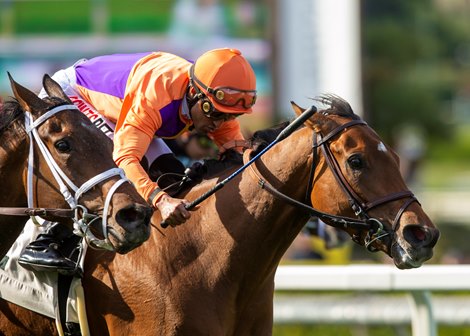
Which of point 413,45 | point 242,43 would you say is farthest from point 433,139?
point 242,43

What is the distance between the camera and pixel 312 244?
9.43 m

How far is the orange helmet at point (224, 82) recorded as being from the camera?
16.1 ft

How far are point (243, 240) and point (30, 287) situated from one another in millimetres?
999

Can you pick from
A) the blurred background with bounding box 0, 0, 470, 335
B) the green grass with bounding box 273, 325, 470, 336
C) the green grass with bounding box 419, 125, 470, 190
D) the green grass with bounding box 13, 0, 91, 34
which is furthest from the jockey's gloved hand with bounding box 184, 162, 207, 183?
the green grass with bounding box 419, 125, 470, 190

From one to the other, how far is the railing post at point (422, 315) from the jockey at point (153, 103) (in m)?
1.34

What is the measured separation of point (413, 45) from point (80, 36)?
1593cm

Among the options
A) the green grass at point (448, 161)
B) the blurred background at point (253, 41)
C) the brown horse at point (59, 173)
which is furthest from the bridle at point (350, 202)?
the green grass at point (448, 161)

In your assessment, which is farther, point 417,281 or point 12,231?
point 417,281

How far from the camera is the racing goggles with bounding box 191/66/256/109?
4.90 m

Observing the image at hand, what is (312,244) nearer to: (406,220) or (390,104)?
(406,220)

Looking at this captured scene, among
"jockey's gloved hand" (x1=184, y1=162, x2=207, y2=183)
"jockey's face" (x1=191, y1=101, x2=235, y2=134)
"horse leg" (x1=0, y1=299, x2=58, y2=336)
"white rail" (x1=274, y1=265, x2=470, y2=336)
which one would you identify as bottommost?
"white rail" (x1=274, y1=265, x2=470, y2=336)

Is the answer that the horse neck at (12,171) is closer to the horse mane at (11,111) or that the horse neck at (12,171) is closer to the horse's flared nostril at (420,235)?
the horse mane at (11,111)

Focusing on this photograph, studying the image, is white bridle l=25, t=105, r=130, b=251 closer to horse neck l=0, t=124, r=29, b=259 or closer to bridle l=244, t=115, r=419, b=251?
horse neck l=0, t=124, r=29, b=259

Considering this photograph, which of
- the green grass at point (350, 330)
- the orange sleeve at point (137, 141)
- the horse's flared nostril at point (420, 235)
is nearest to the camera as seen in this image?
the horse's flared nostril at point (420, 235)
